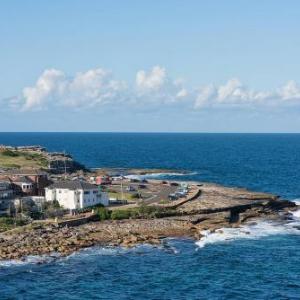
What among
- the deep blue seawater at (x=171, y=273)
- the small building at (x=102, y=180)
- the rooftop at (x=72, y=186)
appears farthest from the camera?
the small building at (x=102, y=180)

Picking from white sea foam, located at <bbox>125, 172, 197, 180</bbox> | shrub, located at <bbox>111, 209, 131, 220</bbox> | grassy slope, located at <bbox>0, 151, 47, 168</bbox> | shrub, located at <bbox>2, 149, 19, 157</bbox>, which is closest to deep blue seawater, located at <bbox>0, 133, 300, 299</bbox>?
shrub, located at <bbox>111, 209, 131, 220</bbox>

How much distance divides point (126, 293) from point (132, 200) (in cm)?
5372

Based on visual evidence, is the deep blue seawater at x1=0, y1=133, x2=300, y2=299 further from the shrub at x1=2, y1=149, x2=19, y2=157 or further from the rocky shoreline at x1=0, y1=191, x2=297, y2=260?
the shrub at x1=2, y1=149, x2=19, y2=157

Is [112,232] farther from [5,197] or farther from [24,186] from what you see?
[24,186]

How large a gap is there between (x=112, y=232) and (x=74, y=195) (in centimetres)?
1766

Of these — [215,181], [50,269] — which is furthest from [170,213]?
[215,181]

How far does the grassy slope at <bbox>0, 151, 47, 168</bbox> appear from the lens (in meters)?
170

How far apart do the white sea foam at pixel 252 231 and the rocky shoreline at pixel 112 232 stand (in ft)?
6.10

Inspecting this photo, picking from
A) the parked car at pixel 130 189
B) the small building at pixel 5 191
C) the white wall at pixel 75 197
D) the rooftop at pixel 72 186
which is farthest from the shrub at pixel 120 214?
the parked car at pixel 130 189

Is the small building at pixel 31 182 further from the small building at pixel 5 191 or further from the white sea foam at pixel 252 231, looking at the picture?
the white sea foam at pixel 252 231

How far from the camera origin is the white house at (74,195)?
352 feet

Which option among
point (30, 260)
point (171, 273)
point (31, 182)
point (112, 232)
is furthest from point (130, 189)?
point (171, 273)

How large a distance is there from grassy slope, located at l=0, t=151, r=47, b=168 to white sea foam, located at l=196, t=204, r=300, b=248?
80.6 metres

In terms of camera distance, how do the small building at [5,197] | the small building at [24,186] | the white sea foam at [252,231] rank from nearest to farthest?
the white sea foam at [252,231]
the small building at [5,197]
the small building at [24,186]
